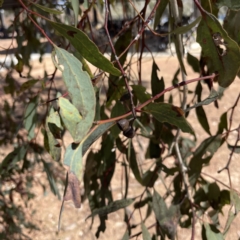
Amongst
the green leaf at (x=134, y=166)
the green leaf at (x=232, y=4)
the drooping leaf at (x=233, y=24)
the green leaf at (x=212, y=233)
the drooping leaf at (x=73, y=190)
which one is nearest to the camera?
the drooping leaf at (x=73, y=190)

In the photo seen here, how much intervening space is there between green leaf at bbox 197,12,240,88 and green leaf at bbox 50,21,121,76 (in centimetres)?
12

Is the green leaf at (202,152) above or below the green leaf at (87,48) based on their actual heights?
below

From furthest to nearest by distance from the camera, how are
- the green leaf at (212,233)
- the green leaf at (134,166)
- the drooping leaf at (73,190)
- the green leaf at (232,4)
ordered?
the green leaf at (134,166) → the green leaf at (212,233) → the green leaf at (232,4) → the drooping leaf at (73,190)

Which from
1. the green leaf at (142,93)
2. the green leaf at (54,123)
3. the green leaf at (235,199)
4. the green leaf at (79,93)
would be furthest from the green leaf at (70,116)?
the green leaf at (235,199)

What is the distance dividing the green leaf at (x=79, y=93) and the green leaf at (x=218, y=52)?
167mm

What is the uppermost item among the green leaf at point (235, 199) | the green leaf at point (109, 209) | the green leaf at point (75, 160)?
the green leaf at point (75, 160)

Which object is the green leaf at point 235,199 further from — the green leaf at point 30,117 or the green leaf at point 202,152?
the green leaf at point 30,117

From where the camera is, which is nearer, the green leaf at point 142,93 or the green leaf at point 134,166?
the green leaf at point 142,93

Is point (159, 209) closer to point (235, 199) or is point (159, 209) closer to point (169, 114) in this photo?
point (235, 199)

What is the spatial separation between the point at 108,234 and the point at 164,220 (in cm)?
103

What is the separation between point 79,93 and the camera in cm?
45

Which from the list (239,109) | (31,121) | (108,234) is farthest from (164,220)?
(239,109)

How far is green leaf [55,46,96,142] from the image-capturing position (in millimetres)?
426

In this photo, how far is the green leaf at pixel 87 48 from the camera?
486 mm
